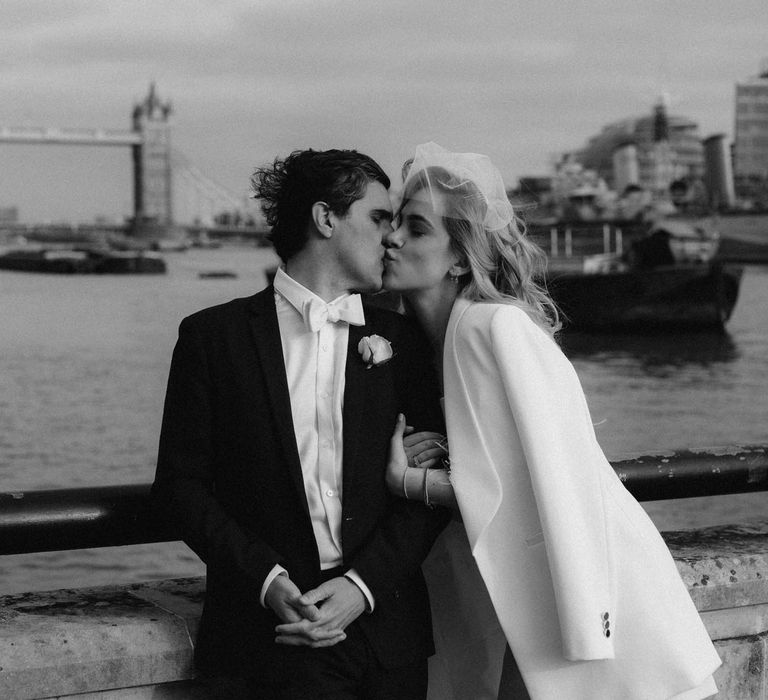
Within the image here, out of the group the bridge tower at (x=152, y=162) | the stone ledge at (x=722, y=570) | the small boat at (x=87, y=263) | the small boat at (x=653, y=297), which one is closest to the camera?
the stone ledge at (x=722, y=570)

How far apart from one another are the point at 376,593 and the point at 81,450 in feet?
38.9

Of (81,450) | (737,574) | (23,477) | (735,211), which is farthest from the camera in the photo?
(735,211)

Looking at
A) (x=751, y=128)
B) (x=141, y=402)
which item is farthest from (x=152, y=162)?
(x=141, y=402)

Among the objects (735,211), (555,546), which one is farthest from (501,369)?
(735,211)

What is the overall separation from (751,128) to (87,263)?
6626 cm

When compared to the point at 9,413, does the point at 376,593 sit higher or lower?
higher

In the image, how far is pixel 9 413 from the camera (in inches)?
630

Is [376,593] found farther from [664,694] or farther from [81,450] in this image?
[81,450]

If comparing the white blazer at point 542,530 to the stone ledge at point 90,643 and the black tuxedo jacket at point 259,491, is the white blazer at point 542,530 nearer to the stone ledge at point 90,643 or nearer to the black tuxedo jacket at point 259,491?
the black tuxedo jacket at point 259,491

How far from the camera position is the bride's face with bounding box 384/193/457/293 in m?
1.73

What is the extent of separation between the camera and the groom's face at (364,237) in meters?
1.69

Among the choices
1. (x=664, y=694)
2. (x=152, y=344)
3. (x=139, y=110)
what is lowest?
(x=152, y=344)

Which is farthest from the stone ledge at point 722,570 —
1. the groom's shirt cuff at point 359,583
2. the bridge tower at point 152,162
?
the bridge tower at point 152,162

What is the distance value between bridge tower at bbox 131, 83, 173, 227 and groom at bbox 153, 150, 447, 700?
9028 cm
